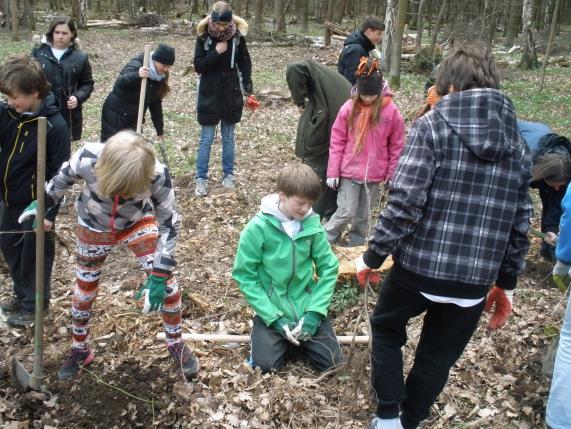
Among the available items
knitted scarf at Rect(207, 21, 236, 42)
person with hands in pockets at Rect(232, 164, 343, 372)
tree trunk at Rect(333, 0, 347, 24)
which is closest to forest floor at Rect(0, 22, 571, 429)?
person with hands in pockets at Rect(232, 164, 343, 372)

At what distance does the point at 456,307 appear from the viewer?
103 inches

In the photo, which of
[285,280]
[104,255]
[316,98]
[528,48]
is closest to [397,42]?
[528,48]

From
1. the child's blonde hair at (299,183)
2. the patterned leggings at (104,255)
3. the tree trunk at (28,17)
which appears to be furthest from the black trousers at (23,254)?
the tree trunk at (28,17)

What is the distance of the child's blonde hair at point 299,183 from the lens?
11.3 ft

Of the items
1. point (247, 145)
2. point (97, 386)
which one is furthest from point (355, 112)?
point (247, 145)

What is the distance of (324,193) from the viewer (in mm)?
5648

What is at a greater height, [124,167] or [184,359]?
[124,167]

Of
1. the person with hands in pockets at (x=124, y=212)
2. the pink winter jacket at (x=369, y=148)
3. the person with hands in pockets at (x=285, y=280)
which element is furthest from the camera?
the pink winter jacket at (x=369, y=148)

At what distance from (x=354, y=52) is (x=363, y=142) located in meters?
1.99

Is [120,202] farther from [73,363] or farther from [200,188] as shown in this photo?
[200,188]

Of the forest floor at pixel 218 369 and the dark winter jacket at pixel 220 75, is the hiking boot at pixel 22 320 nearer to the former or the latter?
the forest floor at pixel 218 369

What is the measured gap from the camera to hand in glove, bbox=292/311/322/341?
3666mm

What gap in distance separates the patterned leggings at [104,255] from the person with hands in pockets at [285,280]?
19.9 inches

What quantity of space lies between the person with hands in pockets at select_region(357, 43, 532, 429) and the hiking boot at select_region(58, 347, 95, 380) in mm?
1989
